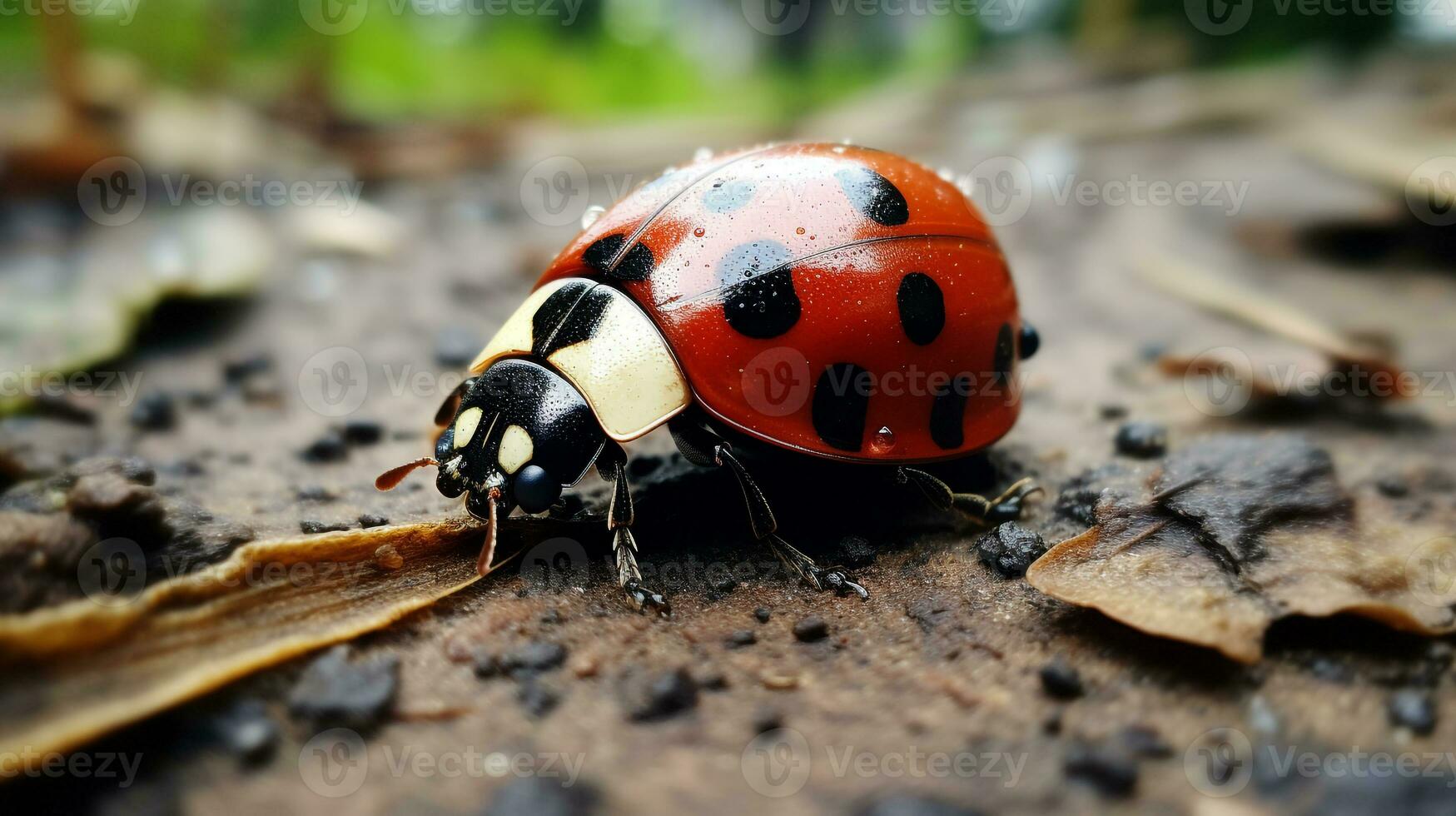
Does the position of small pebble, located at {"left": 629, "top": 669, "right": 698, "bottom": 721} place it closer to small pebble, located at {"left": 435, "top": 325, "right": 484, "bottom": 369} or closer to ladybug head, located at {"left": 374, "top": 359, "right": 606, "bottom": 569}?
ladybug head, located at {"left": 374, "top": 359, "right": 606, "bottom": 569}

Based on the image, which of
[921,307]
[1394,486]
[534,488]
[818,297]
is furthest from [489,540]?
[1394,486]

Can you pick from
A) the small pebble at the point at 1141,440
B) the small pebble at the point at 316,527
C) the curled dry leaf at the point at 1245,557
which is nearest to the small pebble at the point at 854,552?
the curled dry leaf at the point at 1245,557

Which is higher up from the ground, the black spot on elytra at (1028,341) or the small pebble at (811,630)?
the black spot on elytra at (1028,341)

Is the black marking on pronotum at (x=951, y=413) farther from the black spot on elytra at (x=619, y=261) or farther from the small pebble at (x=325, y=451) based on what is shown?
the small pebble at (x=325, y=451)

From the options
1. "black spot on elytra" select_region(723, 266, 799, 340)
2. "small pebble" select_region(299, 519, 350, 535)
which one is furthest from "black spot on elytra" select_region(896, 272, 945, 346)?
"small pebble" select_region(299, 519, 350, 535)

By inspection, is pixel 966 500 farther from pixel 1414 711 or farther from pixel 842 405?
pixel 1414 711
